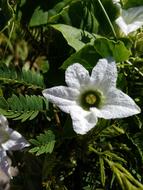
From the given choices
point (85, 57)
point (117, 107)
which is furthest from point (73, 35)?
point (117, 107)

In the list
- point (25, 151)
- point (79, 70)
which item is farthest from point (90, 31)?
point (25, 151)

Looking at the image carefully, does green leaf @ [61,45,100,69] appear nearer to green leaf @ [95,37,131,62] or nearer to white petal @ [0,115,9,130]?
green leaf @ [95,37,131,62]

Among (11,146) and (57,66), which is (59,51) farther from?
A: (11,146)

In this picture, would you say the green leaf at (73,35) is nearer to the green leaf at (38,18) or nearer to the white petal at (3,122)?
the green leaf at (38,18)

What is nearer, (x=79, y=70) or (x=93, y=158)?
(x=79, y=70)

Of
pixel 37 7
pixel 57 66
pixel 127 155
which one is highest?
pixel 37 7

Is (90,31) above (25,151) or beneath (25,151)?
above
